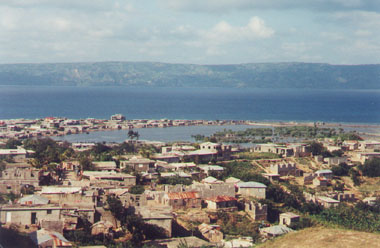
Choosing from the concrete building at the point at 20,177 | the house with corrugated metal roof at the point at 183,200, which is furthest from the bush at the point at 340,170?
the concrete building at the point at 20,177

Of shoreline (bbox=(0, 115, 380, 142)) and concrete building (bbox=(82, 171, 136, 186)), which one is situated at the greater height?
concrete building (bbox=(82, 171, 136, 186))

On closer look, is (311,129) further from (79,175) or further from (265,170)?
(79,175)

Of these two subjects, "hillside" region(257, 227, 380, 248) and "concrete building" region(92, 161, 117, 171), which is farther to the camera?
"concrete building" region(92, 161, 117, 171)

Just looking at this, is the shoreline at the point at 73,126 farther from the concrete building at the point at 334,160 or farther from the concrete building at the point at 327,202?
the concrete building at the point at 327,202

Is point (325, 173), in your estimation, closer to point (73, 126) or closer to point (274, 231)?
point (274, 231)

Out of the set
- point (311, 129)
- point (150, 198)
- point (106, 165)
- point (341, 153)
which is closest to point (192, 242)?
point (150, 198)

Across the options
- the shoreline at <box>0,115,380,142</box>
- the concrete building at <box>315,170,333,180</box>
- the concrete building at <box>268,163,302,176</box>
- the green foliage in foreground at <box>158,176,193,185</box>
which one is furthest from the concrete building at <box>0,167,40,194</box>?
the shoreline at <box>0,115,380,142</box>

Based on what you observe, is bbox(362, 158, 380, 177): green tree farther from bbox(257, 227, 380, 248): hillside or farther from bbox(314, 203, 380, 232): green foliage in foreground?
bbox(257, 227, 380, 248): hillside
